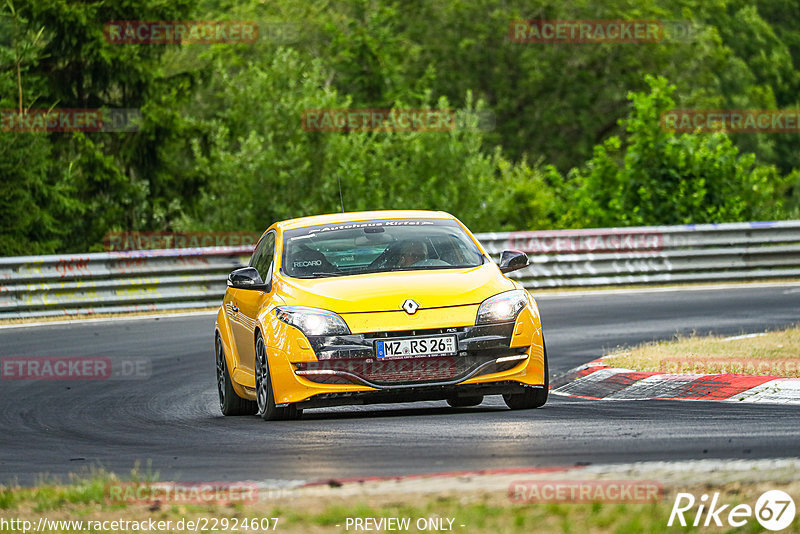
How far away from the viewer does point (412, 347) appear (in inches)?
360

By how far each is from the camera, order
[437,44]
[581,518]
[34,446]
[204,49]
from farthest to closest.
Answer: [437,44] → [204,49] → [34,446] → [581,518]

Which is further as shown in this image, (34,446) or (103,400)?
(103,400)

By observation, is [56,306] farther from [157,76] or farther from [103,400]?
[157,76]

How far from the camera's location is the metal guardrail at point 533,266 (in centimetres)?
2044

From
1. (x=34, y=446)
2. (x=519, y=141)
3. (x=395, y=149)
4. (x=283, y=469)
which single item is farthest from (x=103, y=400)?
(x=519, y=141)

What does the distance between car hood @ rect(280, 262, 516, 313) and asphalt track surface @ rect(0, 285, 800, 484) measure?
0.76 metres

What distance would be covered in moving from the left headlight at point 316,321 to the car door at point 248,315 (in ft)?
2.07

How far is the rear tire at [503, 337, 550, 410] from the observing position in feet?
31.9

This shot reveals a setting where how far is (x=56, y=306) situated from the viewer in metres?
20.4

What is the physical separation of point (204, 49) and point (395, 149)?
20942mm
